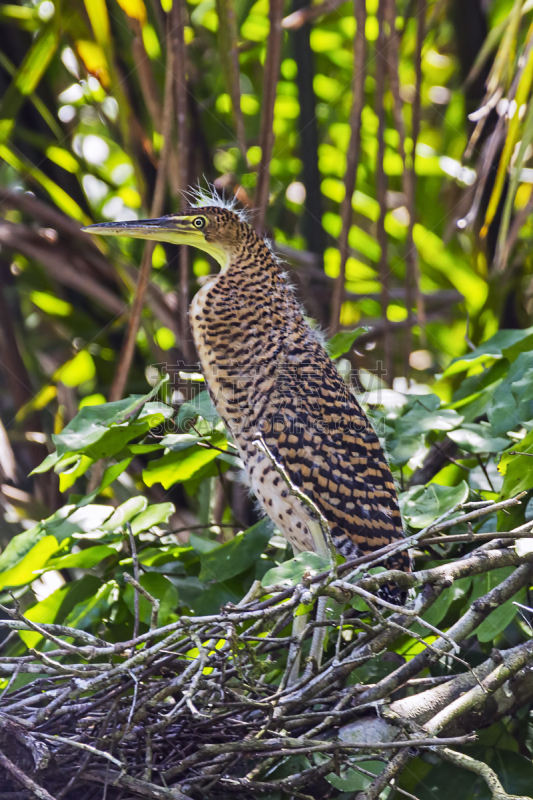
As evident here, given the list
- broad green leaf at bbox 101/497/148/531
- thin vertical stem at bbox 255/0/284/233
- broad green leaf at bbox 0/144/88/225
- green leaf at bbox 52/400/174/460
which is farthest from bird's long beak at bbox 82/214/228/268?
broad green leaf at bbox 0/144/88/225

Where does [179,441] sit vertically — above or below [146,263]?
below

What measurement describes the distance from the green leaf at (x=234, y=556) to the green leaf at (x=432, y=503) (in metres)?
0.28

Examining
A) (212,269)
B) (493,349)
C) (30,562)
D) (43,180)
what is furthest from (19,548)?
(212,269)

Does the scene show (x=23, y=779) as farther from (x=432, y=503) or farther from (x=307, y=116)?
(x=307, y=116)

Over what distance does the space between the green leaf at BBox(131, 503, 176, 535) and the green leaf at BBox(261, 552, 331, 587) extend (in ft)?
1.37

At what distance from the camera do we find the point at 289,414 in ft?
5.42

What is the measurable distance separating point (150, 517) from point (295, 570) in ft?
1.51

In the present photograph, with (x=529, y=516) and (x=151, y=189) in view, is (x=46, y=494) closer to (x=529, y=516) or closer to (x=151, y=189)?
(x=151, y=189)

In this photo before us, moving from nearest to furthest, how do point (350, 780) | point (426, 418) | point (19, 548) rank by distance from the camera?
point (350, 780) < point (19, 548) < point (426, 418)

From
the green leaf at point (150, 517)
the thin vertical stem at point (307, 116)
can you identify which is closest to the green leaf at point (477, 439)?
the green leaf at point (150, 517)

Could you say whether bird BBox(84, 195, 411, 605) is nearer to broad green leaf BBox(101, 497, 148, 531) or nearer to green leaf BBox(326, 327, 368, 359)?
green leaf BBox(326, 327, 368, 359)

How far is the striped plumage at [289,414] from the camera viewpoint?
1.62 metres

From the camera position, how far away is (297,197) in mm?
3393

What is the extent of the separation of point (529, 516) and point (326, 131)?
2.34m
